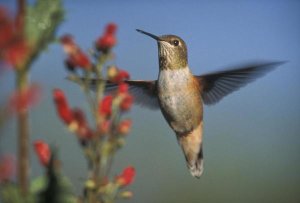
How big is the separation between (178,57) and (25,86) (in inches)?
115

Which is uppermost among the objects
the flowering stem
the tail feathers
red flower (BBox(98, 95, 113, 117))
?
red flower (BBox(98, 95, 113, 117))

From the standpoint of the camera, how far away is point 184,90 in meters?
3.68

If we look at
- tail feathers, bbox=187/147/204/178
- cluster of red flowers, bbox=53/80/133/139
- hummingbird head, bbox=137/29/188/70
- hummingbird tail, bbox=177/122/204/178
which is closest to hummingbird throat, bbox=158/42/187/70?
hummingbird head, bbox=137/29/188/70

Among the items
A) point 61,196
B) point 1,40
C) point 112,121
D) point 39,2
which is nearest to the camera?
point 1,40

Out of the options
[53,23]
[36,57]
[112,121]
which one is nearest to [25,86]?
[36,57]

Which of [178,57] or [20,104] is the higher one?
[178,57]

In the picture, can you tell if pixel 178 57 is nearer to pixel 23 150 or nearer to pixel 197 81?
pixel 197 81

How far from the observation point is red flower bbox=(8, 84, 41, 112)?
0.88 metres

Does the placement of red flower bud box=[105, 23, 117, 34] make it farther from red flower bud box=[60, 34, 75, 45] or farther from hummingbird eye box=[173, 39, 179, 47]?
hummingbird eye box=[173, 39, 179, 47]

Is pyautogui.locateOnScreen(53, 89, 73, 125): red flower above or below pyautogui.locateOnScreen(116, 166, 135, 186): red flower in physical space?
above

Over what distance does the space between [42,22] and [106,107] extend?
32 centimetres

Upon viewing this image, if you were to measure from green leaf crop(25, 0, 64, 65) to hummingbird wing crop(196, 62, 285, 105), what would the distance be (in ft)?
7.57

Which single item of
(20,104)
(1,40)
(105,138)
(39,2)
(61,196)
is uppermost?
(39,2)

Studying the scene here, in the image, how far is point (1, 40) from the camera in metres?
0.83
